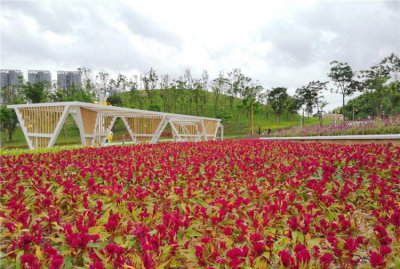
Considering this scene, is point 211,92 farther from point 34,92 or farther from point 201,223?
point 201,223

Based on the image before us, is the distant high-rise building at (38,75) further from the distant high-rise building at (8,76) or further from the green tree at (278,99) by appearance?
the green tree at (278,99)

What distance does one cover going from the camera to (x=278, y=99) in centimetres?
6525

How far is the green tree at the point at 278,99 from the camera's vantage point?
212ft

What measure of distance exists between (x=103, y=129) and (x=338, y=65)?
42098 mm

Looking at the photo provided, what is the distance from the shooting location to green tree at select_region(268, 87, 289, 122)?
212 ft

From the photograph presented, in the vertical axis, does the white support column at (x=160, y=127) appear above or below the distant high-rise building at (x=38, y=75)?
below

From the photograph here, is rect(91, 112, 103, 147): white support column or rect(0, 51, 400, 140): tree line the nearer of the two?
rect(91, 112, 103, 147): white support column

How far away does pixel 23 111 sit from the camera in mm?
14445

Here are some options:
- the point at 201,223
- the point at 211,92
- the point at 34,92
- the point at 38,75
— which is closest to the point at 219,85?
the point at 211,92

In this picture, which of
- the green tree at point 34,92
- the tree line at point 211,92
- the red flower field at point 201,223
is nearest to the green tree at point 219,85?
the tree line at point 211,92

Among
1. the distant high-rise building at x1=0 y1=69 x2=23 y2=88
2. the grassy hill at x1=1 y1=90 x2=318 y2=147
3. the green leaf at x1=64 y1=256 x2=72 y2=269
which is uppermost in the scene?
the distant high-rise building at x1=0 y1=69 x2=23 y2=88

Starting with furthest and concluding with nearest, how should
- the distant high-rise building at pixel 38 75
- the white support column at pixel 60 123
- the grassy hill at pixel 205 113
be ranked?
the distant high-rise building at pixel 38 75 < the grassy hill at pixel 205 113 < the white support column at pixel 60 123

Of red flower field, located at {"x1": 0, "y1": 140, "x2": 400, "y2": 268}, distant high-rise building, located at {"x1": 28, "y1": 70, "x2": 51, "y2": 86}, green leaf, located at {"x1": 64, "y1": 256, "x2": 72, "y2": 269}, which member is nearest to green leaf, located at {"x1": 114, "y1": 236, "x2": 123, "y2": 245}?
red flower field, located at {"x1": 0, "y1": 140, "x2": 400, "y2": 268}

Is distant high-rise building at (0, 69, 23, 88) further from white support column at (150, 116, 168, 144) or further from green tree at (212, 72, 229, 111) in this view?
white support column at (150, 116, 168, 144)
